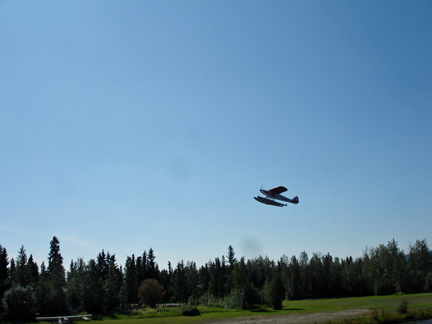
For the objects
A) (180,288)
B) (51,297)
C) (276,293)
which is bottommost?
(180,288)

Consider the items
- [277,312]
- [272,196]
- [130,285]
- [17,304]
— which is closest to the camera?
[17,304]

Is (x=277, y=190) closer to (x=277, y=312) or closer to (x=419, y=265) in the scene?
(x=277, y=312)

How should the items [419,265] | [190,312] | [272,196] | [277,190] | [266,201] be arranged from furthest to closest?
[419,265] → [190,312] → [272,196] → [277,190] → [266,201]

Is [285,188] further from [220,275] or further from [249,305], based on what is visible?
[220,275]

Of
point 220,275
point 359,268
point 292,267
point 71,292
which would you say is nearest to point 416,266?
point 359,268

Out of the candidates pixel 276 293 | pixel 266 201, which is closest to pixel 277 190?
pixel 266 201

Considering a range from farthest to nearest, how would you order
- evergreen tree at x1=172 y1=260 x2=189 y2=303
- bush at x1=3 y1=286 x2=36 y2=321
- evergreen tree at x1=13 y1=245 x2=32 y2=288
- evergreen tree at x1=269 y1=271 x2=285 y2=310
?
evergreen tree at x1=172 y1=260 x2=189 y2=303 < evergreen tree at x1=13 y1=245 x2=32 y2=288 < evergreen tree at x1=269 y1=271 x2=285 y2=310 < bush at x1=3 y1=286 x2=36 y2=321

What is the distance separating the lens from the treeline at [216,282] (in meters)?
63.0

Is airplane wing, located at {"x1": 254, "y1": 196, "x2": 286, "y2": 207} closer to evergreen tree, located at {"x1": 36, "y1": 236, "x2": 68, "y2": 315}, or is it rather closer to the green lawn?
the green lawn

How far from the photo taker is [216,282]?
96.2 m

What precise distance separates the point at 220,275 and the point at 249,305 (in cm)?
2990

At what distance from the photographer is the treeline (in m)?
63.0

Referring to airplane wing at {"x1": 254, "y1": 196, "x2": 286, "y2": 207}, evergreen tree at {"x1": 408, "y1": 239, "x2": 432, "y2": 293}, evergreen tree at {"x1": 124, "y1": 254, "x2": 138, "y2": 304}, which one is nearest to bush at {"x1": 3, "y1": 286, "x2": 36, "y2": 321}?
evergreen tree at {"x1": 124, "y1": 254, "x2": 138, "y2": 304}

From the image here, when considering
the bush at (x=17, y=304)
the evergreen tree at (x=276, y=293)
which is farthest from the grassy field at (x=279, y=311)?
the bush at (x=17, y=304)
